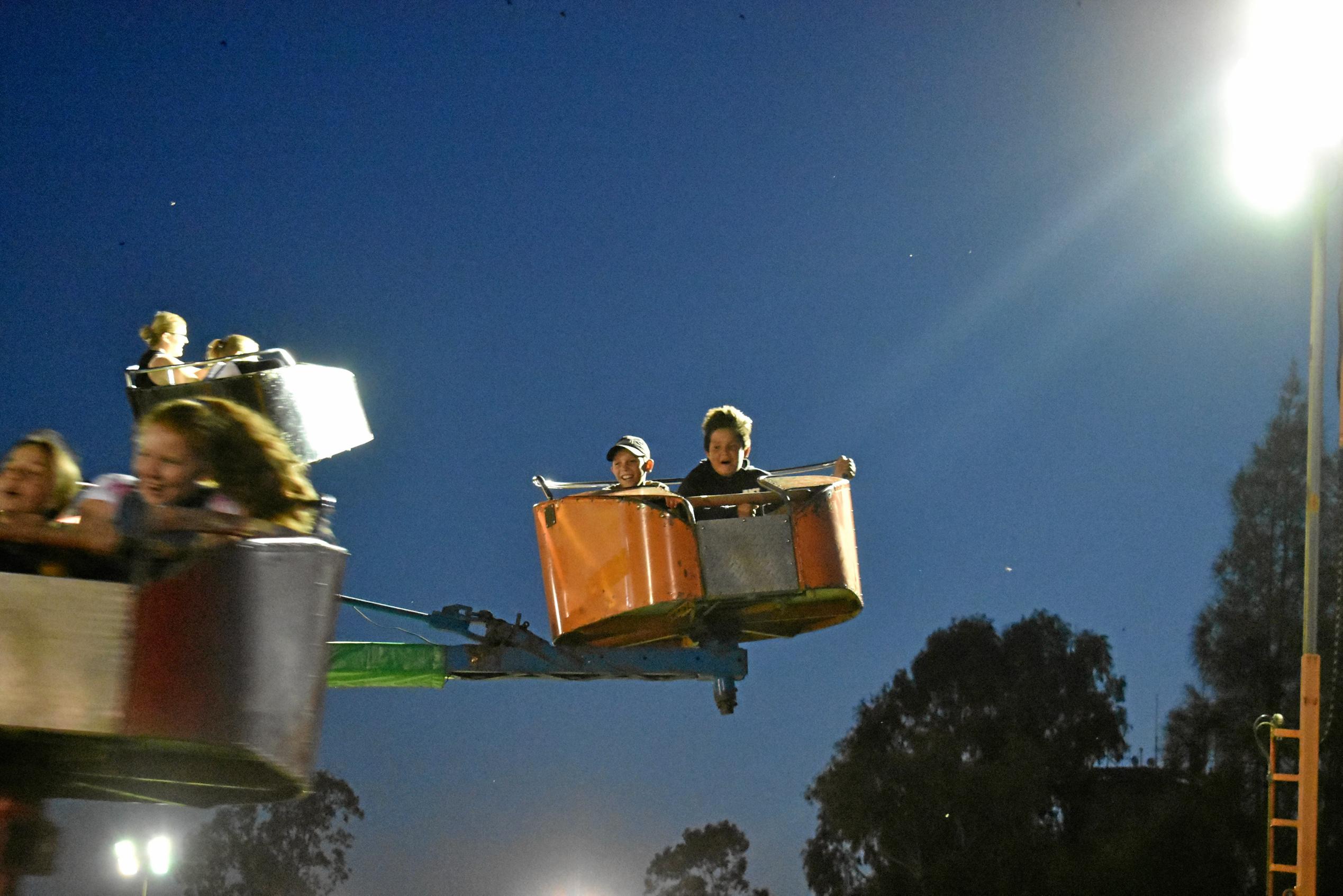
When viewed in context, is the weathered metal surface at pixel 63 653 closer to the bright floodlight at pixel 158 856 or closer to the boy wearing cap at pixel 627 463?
the boy wearing cap at pixel 627 463

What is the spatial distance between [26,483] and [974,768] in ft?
101

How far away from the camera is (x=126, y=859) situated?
52.6 feet

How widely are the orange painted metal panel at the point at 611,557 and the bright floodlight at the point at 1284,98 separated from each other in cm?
512

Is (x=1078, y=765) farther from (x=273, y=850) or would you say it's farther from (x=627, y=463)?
(x=627, y=463)

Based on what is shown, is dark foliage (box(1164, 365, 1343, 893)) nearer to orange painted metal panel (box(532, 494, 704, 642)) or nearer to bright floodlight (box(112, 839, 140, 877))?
bright floodlight (box(112, 839, 140, 877))

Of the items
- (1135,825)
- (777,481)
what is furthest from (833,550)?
(1135,825)

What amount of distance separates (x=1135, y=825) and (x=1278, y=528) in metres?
6.68

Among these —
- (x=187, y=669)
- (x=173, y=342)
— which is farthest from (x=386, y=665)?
(x=187, y=669)

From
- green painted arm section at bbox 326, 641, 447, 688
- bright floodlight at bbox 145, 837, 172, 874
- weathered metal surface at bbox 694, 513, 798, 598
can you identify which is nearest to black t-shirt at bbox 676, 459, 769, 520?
weathered metal surface at bbox 694, 513, 798, 598

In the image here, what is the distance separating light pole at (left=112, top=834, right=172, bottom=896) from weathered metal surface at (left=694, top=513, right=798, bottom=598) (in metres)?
11.3

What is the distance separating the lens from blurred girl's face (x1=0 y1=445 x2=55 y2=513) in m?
4.21

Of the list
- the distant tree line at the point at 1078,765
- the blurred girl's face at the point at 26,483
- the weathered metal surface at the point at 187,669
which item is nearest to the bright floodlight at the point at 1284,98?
the weathered metal surface at the point at 187,669

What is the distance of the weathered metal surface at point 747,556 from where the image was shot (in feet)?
21.6

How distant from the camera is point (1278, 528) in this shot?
30.9 meters
